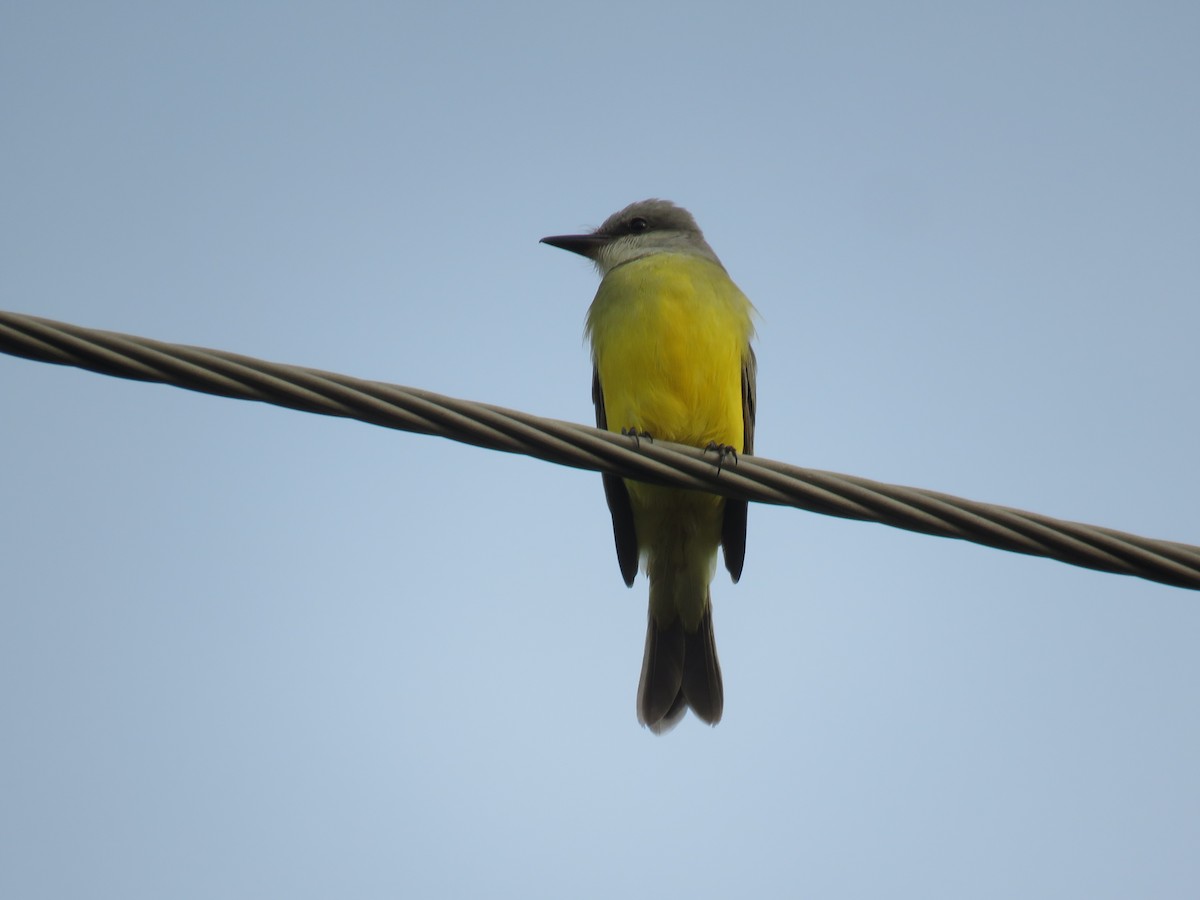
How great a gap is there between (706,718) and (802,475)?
2.62 m

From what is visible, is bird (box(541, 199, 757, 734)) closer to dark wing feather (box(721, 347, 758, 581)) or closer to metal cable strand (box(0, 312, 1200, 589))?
dark wing feather (box(721, 347, 758, 581))

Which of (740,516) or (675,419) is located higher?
(675,419)

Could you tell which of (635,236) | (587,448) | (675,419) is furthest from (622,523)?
(587,448)

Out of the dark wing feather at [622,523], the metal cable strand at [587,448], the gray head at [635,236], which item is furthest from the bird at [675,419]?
the metal cable strand at [587,448]

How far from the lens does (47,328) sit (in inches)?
91.4

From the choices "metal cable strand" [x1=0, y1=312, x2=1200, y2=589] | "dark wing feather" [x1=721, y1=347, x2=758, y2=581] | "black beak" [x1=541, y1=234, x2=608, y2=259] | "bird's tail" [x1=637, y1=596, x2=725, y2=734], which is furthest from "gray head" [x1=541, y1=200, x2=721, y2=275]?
"metal cable strand" [x1=0, y1=312, x2=1200, y2=589]

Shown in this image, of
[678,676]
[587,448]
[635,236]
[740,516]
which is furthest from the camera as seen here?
[635,236]

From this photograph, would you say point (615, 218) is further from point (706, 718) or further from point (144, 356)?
point (144, 356)

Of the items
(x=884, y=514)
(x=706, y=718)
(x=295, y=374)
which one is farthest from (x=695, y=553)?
(x=295, y=374)

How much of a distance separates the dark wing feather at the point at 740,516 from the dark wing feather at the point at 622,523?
39 centimetres

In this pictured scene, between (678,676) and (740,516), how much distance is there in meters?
0.74

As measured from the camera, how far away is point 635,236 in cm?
626

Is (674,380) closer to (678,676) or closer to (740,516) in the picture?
(740,516)

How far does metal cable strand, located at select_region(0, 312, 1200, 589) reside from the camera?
2.34 m
